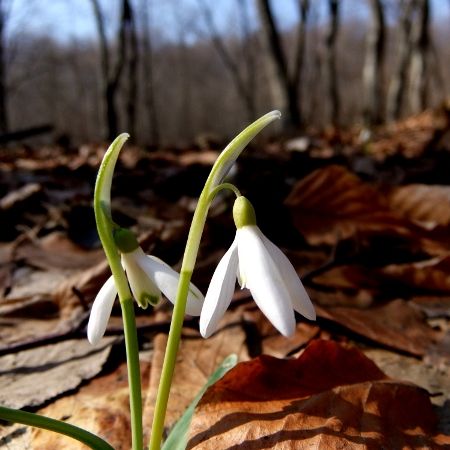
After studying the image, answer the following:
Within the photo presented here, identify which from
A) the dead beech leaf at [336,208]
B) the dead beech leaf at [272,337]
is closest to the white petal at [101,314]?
the dead beech leaf at [272,337]

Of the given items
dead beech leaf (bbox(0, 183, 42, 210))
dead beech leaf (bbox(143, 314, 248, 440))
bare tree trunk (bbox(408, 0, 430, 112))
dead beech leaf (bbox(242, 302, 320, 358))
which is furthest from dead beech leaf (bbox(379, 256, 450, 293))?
bare tree trunk (bbox(408, 0, 430, 112))

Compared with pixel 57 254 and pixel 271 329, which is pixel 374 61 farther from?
pixel 271 329

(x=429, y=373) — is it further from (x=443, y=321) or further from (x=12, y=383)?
(x=12, y=383)

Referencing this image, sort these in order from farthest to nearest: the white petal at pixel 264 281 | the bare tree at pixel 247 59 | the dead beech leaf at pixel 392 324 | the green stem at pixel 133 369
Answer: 1. the bare tree at pixel 247 59
2. the dead beech leaf at pixel 392 324
3. the green stem at pixel 133 369
4. the white petal at pixel 264 281

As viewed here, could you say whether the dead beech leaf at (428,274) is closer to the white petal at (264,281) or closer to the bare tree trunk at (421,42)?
the white petal at (264,281)

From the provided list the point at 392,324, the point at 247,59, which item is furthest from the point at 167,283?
the point at 247,59

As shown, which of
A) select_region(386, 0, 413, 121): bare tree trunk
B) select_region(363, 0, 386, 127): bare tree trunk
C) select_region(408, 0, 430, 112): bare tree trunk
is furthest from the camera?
select_region(386, 0, 413, 121): bare tree trunk

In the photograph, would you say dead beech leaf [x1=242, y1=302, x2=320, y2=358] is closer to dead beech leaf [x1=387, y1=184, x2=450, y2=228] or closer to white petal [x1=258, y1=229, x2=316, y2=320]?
white petal [x1=258, y1=229, x2=316, y2=320]
